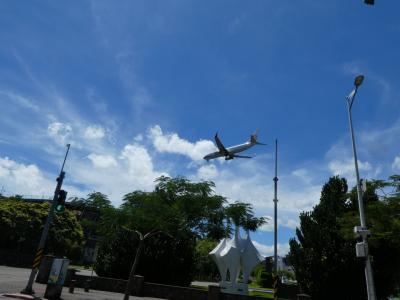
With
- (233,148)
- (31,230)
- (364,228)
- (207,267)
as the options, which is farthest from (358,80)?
(207,267)

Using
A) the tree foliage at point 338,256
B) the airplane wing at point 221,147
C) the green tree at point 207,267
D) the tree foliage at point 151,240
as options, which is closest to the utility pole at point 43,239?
the tree foliage at point 151,240

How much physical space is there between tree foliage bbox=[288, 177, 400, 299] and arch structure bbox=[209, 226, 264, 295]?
4.45 m

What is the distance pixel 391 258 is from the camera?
25.7 m

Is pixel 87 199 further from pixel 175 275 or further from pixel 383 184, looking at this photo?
pixel 383 184

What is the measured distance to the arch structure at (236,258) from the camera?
31.6 metres

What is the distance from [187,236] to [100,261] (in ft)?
26.5

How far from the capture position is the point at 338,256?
86.3ft

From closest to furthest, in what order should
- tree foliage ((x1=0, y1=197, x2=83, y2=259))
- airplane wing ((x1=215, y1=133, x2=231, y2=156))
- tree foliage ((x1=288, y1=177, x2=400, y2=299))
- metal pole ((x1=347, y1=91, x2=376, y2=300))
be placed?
metal pole ((x1=347, y1=91, x2=376, y2=300)) < tree foliage ((x1=288, y1=177, x2=400, y2=299)) < airplane wing ((x1=215, y1=133, x2=231, y2=156)) < tree foliage ((x1=0, y1=197, x2=83, y2=259))

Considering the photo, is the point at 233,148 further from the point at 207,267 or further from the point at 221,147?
the point at 207,267

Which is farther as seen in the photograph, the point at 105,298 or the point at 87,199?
the point at 87,199

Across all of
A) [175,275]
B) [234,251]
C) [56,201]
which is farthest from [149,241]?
[56,201]

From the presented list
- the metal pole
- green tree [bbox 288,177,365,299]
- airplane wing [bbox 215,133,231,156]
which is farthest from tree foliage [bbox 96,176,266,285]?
the metal pole

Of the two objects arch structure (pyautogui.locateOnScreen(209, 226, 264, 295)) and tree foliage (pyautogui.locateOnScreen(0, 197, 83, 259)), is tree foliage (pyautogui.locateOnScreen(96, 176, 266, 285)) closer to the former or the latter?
arch structure (pyautogui.locateOnScreen(209, 226, 264, 295))

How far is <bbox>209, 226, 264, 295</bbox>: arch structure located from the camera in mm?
31594
